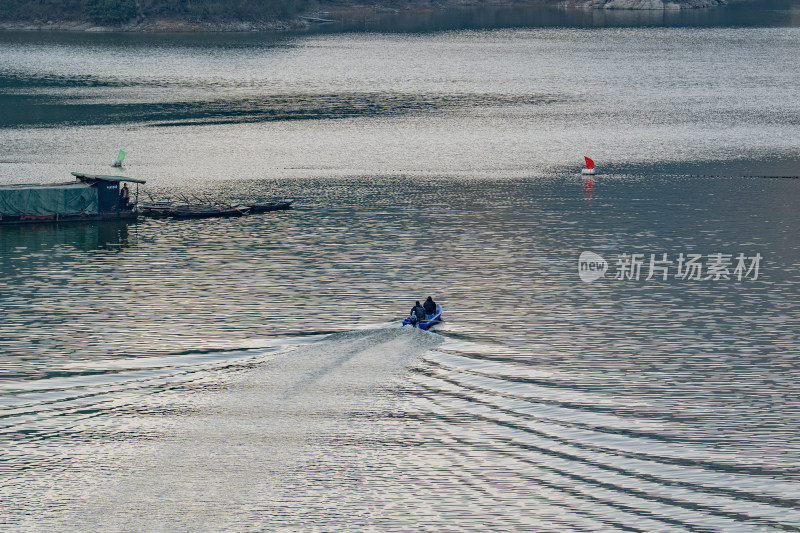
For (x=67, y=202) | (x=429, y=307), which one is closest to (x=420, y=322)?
(x=429, y=307)

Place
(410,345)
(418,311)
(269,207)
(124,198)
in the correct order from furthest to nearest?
(269,207), (124,198), (418,311), (410,345)

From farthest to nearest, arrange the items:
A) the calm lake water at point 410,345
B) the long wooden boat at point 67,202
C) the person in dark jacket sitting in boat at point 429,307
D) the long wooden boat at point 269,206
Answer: the long wooden boat at point 269,206 < the long wooden boat at point 67,202 < the person in dark jacket sitting in boat at point 429,307 < the calm lake water at point 410,345

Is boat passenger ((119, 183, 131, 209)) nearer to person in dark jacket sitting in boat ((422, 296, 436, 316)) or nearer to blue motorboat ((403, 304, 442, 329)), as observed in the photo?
person in dark jacket sitting in boat ((422, 296, 436, 316))

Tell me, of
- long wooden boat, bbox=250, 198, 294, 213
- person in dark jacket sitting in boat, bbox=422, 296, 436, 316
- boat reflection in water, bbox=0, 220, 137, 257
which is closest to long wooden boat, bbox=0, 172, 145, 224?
boat reflection in water, bbox=0, 220, 137, 257

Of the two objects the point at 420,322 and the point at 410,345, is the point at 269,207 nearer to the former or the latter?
the point at 420,322

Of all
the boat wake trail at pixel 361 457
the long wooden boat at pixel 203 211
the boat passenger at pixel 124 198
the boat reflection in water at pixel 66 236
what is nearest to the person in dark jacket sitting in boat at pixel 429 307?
the boat wake trail at pixel 361 457

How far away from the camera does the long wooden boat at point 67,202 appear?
94188 mm

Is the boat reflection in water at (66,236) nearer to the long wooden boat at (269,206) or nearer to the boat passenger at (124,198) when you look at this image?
the boat passenger at (124,198)

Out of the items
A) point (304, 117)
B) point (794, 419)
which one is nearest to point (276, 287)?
point (794, 419)

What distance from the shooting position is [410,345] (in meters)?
62.0

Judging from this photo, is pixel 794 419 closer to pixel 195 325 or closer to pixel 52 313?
pixel 195 325

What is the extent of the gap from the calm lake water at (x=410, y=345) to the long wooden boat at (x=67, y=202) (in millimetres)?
1899

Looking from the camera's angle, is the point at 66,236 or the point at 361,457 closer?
the point at 361,457

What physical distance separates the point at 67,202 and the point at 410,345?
47.4 meters
